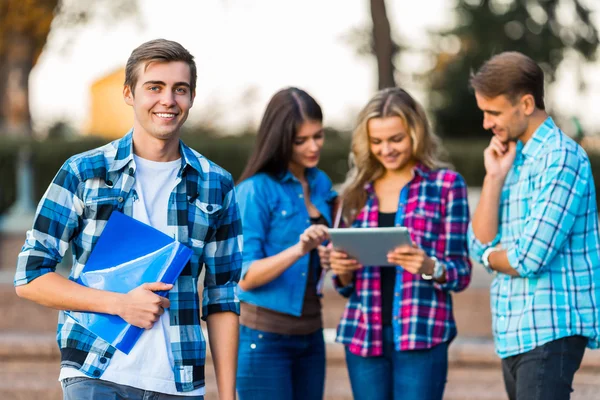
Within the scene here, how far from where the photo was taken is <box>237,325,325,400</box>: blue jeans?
3.71m

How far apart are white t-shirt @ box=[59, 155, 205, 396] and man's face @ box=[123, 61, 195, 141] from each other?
0.35ft

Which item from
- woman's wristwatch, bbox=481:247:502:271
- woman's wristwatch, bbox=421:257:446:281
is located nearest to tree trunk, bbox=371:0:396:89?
woman's wristwatch, bbox=421:257:446:281

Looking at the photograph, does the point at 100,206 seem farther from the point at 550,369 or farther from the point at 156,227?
the point at 550,369

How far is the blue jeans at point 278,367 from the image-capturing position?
3.71m

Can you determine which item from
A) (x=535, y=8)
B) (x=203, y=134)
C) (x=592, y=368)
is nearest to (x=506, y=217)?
(x=592, y=368)

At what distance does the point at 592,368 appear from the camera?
6434 millimetres

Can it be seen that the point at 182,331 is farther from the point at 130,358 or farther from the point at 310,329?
the point at 310,329

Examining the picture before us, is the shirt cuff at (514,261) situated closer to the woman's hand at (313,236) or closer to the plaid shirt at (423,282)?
the plaid shirt at (423,282)

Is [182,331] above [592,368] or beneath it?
above

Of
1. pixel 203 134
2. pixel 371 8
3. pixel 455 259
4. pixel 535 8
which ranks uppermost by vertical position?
pixel 535 8

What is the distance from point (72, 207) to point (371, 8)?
35.2 ft

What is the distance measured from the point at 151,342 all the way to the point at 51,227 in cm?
41

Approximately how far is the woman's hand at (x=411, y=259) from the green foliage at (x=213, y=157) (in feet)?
31.3

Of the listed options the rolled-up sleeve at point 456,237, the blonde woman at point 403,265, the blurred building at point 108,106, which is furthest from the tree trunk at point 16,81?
the rolled-up sleeve at point 456,237
